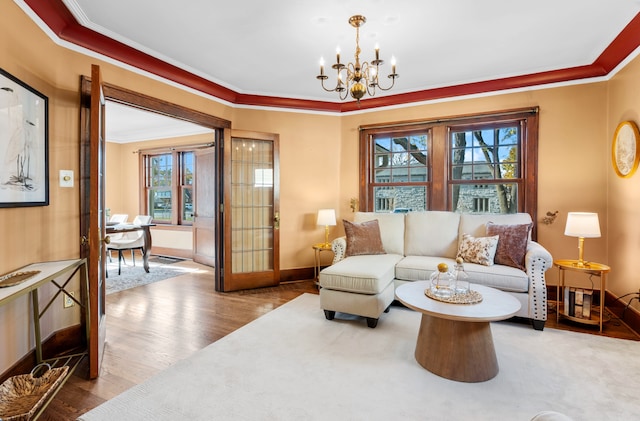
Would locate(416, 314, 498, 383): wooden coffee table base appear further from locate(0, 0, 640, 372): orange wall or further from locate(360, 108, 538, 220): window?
locate(360, 108, 538, 220): window

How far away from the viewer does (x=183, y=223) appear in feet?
21.5

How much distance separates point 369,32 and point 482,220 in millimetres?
2478

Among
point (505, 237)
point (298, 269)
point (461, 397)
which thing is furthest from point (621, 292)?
point (298, 269)

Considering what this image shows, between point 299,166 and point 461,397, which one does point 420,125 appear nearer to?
point 299,166

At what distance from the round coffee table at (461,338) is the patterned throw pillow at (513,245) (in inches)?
41.9

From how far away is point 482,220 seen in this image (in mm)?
3732

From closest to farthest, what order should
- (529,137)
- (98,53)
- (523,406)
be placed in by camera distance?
(523,406) → (98,53) → (529,137)

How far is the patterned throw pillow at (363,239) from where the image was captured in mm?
3830

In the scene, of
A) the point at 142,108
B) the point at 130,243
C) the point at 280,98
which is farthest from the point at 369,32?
the point at 130,243

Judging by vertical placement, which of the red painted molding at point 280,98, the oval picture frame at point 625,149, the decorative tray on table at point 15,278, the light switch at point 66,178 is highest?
the red painted molding at point 280,98

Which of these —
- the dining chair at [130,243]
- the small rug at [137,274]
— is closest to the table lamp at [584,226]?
the small rug at [137,274]

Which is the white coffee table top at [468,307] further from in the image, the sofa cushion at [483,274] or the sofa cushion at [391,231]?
the sofa cushion at [391,231]

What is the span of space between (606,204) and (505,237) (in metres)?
1.33

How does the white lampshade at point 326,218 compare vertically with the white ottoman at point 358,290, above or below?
above
